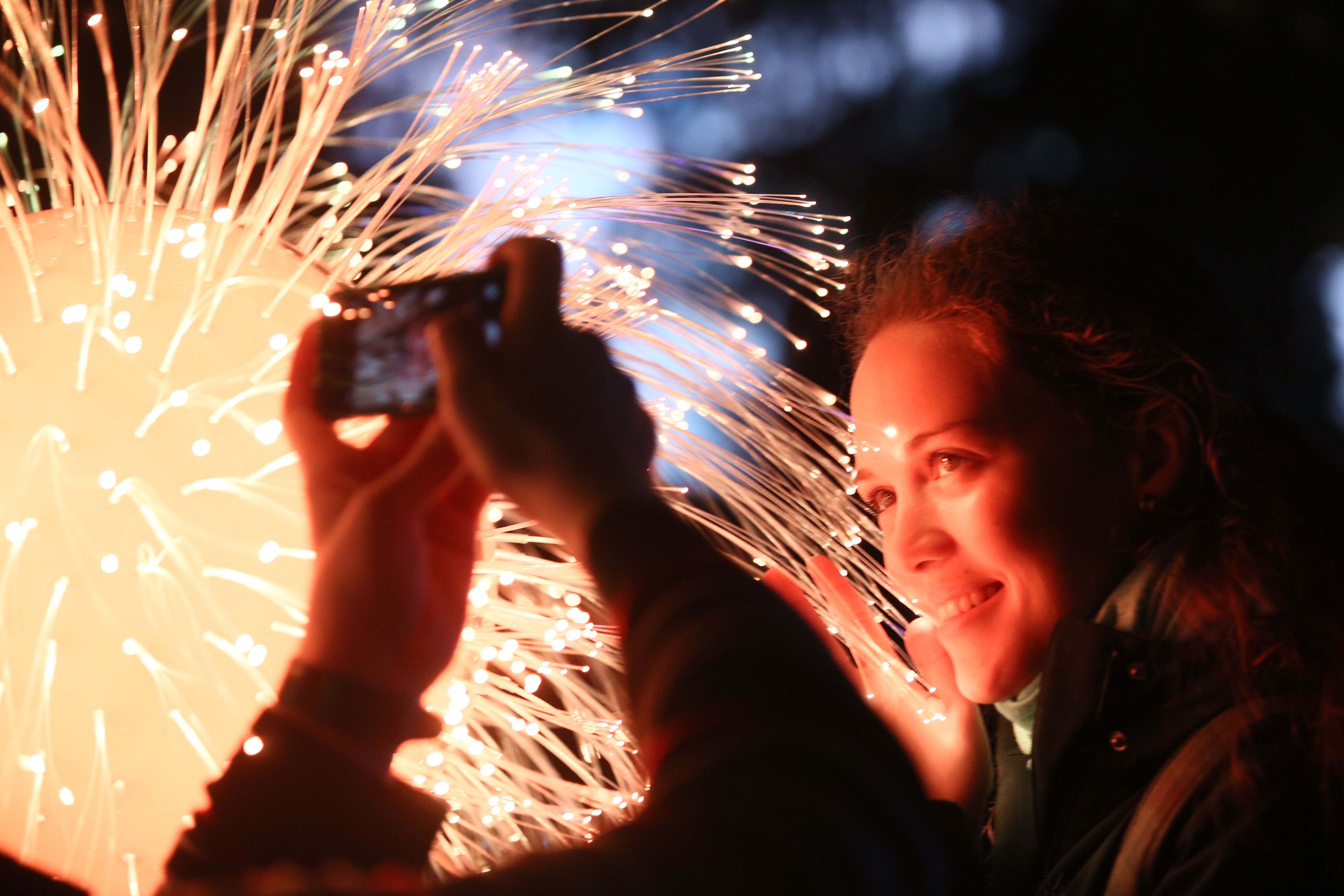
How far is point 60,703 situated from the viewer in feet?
2.19

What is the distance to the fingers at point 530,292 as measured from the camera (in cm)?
61

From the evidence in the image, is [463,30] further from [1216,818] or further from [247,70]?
[1216,818]

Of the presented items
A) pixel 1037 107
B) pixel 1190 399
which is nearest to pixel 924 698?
pixel 1190 399

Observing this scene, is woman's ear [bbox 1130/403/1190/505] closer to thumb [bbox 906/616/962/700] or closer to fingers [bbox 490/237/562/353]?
thumb [bbox 906/616/962/700]

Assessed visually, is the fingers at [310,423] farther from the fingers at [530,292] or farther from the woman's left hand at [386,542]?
the fingers at [530,292]

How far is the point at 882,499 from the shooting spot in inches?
48.1

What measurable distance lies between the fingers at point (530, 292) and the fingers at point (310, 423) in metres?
0.15

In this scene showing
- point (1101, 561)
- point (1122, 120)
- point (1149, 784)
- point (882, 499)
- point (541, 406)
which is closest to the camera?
point (541, 406)

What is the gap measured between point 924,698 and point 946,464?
0.38 meters

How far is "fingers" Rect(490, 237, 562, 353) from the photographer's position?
607 millimetres

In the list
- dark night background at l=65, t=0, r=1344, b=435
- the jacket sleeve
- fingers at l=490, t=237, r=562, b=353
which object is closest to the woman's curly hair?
the jacket sleeve

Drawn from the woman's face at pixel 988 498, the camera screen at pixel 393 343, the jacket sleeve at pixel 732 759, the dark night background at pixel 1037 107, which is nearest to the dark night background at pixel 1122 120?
the dark night background at pixel 1037 107

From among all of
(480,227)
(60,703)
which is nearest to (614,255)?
(480,227)

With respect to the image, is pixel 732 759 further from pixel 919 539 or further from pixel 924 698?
pixel 924 698
